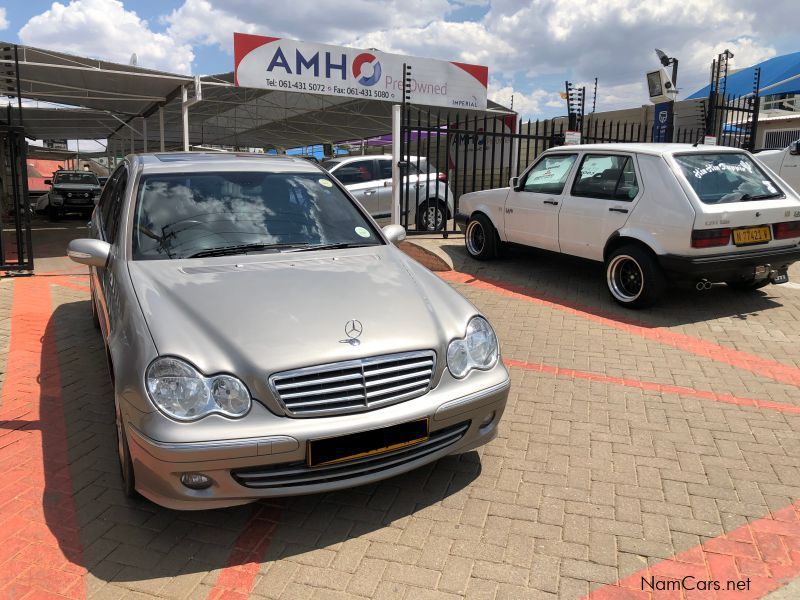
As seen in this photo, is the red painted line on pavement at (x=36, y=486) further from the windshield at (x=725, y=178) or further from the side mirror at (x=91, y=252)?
the windshield at (x=725, y=178)

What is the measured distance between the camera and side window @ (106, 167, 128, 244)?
386 centimetres

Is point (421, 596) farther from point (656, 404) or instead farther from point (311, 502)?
point (656, 404)

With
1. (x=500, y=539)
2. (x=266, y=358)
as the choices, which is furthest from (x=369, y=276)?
(x=500, y=539)

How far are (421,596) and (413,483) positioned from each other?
0.80 m

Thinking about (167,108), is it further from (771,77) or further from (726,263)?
(771,77)

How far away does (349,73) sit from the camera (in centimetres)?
1240

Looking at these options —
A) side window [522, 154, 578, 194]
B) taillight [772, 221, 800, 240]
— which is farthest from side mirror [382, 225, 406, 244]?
taillight [772, 221, 800, 240]

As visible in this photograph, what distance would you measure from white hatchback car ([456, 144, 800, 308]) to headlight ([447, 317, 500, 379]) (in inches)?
137

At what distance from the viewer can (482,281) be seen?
25.5 ft

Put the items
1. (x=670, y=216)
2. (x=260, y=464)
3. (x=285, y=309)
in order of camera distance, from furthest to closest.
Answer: (x=670, y=216) → (x=285, y=309) → (x=260, y=464)

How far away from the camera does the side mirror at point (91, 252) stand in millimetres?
3551

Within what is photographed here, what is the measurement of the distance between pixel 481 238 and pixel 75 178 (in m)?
17.8

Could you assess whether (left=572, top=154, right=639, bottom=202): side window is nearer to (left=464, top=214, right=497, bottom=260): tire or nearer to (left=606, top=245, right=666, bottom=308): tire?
(left=606, top=245, right=666, bottom=308): tire

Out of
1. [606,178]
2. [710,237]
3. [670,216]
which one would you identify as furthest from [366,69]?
[710,237]
